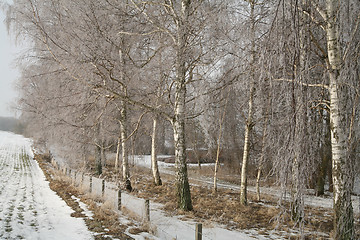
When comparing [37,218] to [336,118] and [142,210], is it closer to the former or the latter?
[142,210]

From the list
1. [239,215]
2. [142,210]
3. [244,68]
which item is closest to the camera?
[244,68]

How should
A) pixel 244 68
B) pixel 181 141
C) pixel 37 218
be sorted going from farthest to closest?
1. pixel 181 141
2. pixel 37 218
3. pixel 244 68

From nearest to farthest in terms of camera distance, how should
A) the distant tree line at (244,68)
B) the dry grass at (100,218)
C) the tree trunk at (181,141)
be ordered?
the distant tree line at (244,68), the dry grass at (100,218), the tree trunk at (181,141)

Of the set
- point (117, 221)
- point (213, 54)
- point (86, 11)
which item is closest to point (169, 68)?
point (213, 54)

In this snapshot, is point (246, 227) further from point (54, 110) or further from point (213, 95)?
point (54, 110)

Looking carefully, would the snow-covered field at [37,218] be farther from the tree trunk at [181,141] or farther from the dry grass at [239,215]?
the tree trunk at [181,141]

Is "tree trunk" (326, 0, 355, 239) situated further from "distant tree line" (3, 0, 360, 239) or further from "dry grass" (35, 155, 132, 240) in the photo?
"dry grass" (35, 155, 132, 240)

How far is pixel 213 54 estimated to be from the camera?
768 centimetres

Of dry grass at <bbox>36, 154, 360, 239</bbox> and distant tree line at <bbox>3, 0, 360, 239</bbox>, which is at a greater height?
distant tree line at <bbox>3, 0, 360, 239</bbox>

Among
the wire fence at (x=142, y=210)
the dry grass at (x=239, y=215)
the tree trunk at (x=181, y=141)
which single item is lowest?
the dry grass at (x=239, y=215)

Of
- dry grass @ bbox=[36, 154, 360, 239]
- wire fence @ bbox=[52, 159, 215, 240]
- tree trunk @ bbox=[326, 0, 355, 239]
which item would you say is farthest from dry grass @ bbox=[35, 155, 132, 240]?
tree trunk @ bbox=[326, 0, 355, 239]

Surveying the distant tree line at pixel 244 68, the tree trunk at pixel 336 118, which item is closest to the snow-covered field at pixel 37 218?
the distant tree line at pixel 244 68

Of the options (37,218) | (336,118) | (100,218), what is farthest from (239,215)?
(37,218)

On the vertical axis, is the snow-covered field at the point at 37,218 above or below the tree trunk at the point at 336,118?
below
